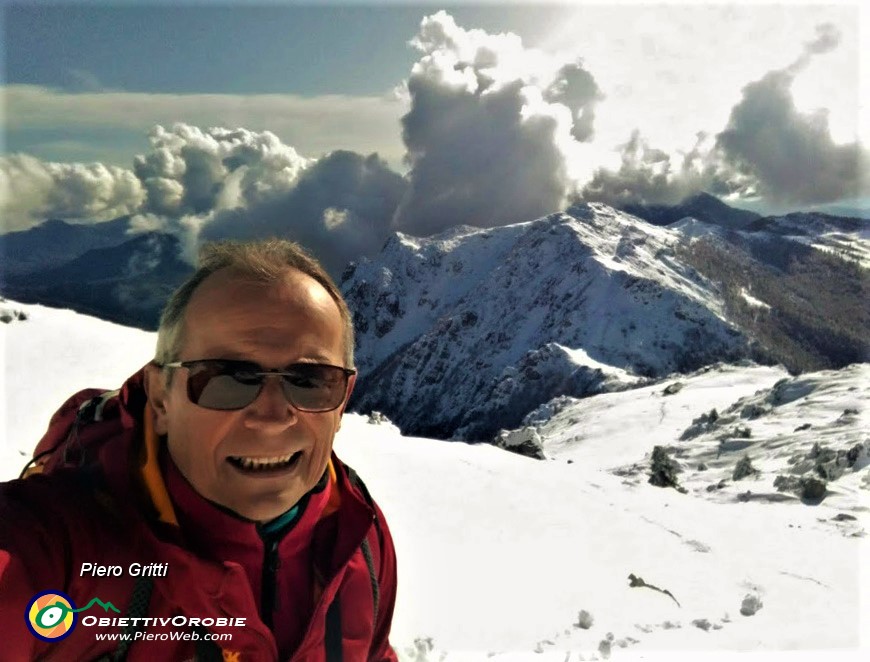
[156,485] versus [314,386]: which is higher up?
[314,386]

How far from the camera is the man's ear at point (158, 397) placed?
2721 mm

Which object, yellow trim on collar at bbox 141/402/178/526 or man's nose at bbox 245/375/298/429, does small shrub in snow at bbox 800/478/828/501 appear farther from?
yellow trim on collar at bbox 141/402/178/526

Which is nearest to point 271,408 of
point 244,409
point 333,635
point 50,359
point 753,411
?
point 244,409

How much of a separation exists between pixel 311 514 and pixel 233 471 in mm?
461

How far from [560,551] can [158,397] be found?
8.68m

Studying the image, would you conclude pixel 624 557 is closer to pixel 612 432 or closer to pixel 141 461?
pixel 141 461

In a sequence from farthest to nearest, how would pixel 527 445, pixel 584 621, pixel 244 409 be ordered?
pixel 527 445 < pixel 584 621 < pixel 244 409

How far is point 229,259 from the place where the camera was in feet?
9.02

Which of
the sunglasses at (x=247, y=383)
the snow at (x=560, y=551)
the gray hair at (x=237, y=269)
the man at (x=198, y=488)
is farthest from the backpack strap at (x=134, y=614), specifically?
the snow at (x=560, y=551)

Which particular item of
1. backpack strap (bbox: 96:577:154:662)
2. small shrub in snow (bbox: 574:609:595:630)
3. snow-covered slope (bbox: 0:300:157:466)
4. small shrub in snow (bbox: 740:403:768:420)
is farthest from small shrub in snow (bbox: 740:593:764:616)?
small shrub in snow (bbox: 740:403:768:420)

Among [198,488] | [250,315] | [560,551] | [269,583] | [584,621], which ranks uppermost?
[250,315]

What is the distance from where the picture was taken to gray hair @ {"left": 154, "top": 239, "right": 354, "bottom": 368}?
2.71 metres

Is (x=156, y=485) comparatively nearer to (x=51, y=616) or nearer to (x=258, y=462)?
(x=258, y=462)

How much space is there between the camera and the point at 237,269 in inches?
106
